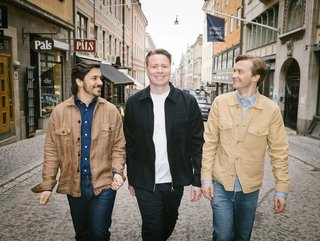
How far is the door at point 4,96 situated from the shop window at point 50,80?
2.59 metres

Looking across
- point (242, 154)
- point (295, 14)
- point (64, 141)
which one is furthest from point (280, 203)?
point (295, 14)

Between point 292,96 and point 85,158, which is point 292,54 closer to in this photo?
point 292,96

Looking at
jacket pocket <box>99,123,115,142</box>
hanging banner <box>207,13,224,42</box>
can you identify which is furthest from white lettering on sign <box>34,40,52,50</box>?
hanging banner <box>207,13,224,42</box>

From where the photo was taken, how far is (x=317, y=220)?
15.5 ft

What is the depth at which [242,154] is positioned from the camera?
2896 millimetres

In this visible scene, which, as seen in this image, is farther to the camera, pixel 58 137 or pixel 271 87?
pixel 271 87

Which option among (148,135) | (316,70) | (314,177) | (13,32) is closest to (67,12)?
(13,32)

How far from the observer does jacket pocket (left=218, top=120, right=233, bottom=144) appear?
294 centimetres

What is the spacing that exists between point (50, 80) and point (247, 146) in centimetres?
1232

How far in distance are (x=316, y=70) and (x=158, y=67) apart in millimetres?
12295

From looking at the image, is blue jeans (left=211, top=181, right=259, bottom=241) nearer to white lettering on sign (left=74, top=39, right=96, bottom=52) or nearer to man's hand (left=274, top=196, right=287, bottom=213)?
man's hand (left=274, top=196, right=287, bottom=213)

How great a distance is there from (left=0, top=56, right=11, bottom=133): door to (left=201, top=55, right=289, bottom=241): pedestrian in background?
29.5ft

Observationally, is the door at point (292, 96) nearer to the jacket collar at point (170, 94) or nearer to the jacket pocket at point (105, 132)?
the jacket collar at point (170, 94)

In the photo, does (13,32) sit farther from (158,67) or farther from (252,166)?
(252,166)
